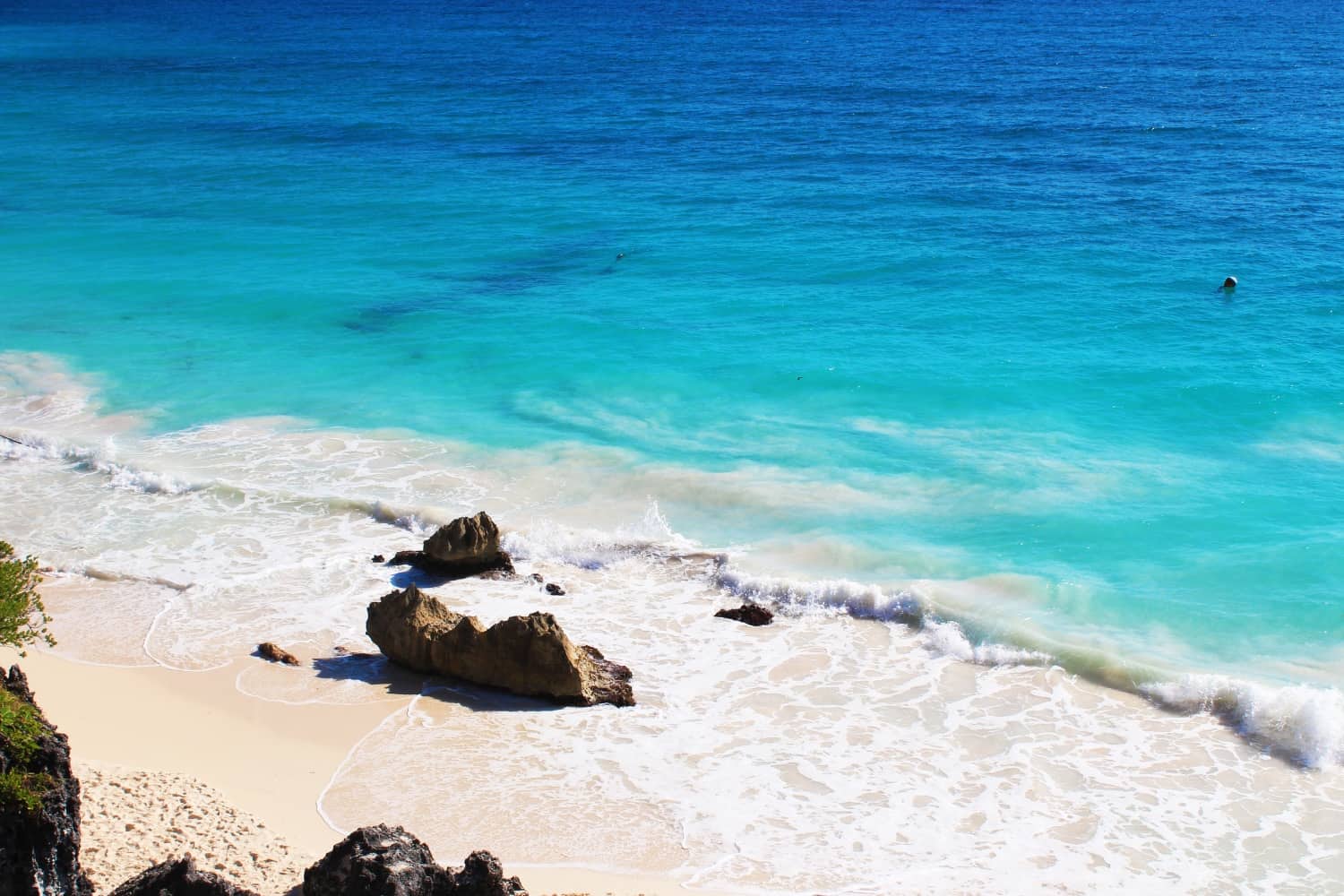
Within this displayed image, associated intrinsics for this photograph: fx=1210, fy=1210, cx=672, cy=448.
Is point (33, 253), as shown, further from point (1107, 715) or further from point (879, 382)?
point (1107, 715)

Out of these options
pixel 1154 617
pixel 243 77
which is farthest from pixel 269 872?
pixel 243 77

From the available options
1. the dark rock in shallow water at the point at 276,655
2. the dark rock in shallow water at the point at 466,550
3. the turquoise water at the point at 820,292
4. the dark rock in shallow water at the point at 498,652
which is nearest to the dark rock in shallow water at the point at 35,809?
the dark rock in shallow water at the point at 498,652

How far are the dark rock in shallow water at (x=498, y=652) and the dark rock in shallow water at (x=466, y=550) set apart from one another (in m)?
2.60

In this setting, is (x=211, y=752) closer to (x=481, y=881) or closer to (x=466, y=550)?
(x=466, y=550)

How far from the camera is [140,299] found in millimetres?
34625

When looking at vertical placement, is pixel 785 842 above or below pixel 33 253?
below

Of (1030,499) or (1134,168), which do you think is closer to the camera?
(1030,499)

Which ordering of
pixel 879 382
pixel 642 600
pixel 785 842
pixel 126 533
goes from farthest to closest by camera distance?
1. pixel 879 382
2. pixel 126 533
3. pixel 642 600
4. pixel 785 842

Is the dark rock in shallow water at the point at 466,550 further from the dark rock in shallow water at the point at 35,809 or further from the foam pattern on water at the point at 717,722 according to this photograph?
the dark rock in shallow water at the point at 35,809

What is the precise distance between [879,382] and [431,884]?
66.2 feet

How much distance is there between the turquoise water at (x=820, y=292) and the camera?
73.1ft

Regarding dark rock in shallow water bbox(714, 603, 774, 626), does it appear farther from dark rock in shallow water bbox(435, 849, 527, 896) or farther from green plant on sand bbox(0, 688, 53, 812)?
green plant on sand bbox(0, 688, 53, 812)

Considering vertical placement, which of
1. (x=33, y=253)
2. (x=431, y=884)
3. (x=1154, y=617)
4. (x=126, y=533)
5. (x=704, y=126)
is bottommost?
(x=431, y=884)

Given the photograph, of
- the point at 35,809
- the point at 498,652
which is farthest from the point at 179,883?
the point at 498,652
